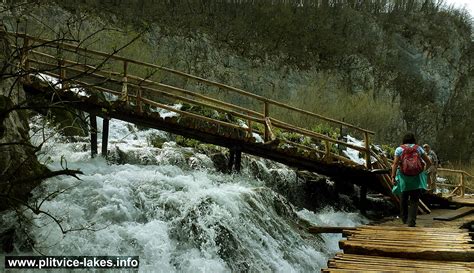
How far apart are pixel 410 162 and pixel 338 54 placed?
2956 cm

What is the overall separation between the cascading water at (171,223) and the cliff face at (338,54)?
16.6 metres

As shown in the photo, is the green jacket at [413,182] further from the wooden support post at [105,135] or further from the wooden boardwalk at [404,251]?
the wooden support post at [105,135]

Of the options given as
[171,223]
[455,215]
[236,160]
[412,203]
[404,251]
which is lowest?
[455,215]

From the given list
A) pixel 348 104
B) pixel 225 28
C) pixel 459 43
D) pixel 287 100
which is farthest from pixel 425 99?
pixel 225 28

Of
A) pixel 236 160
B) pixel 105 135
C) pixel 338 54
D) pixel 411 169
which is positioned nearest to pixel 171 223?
pixel 411 169

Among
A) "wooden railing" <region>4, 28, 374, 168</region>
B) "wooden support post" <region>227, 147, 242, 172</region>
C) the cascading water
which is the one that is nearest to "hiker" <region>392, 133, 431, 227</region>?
the cascading water

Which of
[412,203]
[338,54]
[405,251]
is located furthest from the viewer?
[338,54]

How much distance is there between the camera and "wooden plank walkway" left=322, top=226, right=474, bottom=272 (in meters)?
4.46

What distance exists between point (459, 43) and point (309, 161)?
1451 inches

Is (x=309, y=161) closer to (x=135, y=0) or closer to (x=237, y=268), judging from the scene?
(x=237, y=268)

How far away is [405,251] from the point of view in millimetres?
5047

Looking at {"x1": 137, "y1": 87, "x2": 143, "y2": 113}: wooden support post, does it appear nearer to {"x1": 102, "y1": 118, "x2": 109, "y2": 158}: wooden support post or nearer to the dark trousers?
{"x1": 102, "y1": 118, "x2": 109, "y2": 158}: wooden support post

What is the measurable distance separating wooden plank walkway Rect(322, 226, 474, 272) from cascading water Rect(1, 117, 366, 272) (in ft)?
5.92

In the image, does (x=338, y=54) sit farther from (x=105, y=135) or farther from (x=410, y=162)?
(x=410, y=162)
